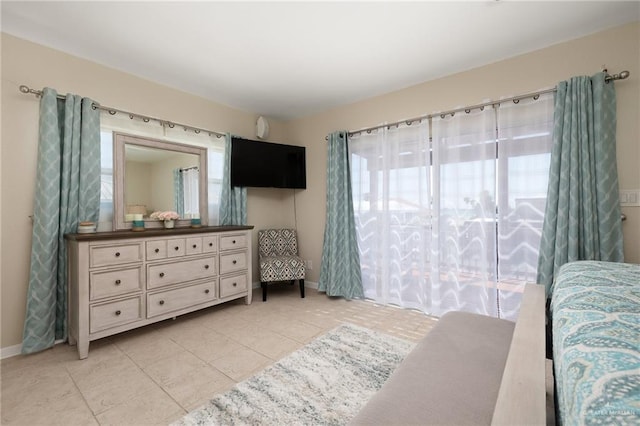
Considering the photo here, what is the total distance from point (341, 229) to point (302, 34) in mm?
2083

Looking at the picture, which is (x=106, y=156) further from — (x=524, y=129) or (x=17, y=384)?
(x=524, y=129)

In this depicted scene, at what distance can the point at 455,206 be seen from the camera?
8.44ft

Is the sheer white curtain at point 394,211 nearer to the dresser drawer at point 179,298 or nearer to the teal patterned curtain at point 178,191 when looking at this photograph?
the dresser drawer at point 179,298

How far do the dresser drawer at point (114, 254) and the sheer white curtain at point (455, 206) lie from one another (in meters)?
2.29

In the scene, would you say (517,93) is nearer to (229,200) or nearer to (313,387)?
(313,387)

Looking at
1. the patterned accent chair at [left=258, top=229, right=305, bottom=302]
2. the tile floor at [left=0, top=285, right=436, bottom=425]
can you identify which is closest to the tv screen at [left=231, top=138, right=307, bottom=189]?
the patterned accent chair at [left=258, top=229, right=305, bottom=302]

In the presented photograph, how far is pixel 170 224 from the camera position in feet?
9.11

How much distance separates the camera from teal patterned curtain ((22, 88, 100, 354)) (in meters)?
2.04

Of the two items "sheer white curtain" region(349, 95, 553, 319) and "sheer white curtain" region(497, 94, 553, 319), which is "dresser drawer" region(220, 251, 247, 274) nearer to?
"sheer white curtain" region(349, 95, 553, 319)

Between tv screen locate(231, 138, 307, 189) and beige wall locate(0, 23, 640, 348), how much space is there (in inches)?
23.0

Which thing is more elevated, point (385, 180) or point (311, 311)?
point (385, 180)

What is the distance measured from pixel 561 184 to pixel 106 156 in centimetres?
382

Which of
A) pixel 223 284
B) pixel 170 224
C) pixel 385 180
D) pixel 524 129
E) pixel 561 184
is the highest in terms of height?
pixel 524 129

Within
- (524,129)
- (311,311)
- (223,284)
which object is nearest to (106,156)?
(223,284)
